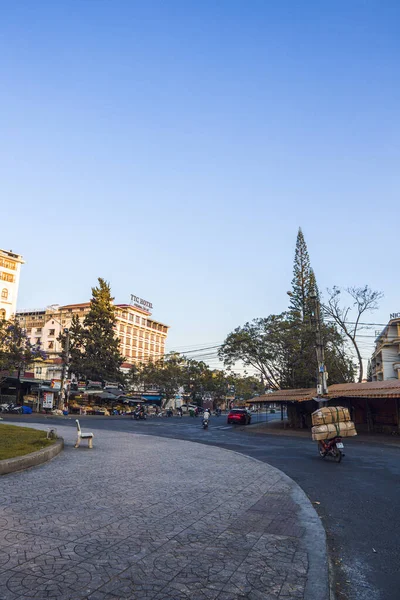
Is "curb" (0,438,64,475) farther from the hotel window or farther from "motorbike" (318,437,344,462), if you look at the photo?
the hotel window

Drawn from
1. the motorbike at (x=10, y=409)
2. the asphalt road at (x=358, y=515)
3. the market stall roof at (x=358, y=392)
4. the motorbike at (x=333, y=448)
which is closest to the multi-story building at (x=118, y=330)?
the motorbike at (x=10, y=409)

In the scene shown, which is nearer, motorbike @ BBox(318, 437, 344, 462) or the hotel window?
motorbike @ BBox(318, 437, 344, 462)

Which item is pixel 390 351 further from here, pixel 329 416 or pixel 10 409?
pixel 329 416

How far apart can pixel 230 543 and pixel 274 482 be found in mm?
4712

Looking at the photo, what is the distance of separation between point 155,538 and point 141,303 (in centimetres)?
9354

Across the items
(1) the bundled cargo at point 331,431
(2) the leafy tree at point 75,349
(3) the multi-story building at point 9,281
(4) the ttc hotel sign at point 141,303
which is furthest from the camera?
(4) the ttc hotel sign at point 141,303

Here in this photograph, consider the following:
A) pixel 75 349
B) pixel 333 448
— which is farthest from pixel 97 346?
pixel 333 448

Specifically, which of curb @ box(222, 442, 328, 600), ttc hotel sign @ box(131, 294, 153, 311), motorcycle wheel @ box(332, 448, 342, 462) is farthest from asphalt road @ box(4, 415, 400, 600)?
ttc hotel sign @ box(131, 294, 153, 311)

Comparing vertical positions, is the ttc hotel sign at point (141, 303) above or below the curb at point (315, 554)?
above

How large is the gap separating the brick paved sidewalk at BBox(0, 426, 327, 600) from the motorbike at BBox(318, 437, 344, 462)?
4562 mm

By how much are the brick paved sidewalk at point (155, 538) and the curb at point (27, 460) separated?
0.29m

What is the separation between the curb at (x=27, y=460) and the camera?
8820 millimetres

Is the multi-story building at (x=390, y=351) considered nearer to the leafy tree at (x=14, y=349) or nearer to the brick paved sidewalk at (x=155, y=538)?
A: the leafy tree at (x=14, y=349)

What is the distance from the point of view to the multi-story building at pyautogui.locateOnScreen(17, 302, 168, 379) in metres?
78.4
